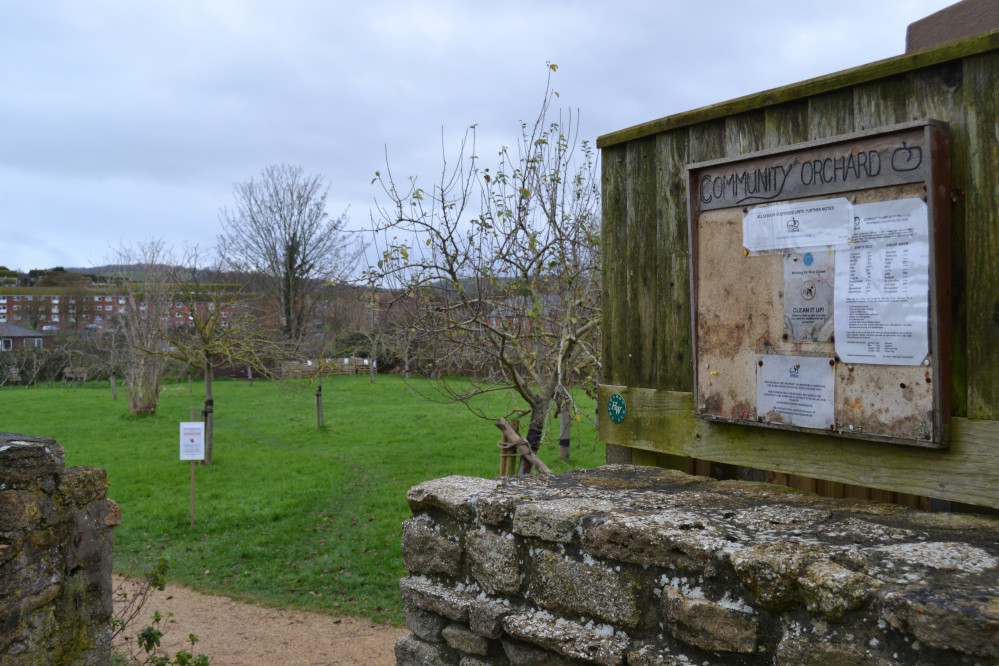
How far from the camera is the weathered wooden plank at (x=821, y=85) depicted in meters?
2.15

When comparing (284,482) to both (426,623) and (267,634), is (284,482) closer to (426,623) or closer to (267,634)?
(267,634)

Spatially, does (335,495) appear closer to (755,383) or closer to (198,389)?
(755,383)

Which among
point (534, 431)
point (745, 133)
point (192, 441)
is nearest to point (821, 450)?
point (745, 133)

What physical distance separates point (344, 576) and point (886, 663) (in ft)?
26.7

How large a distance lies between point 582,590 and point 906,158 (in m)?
1.63

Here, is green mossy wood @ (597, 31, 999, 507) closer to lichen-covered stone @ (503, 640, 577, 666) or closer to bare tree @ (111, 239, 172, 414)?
lichen-covered stone @ (503, 640, 577, 666)

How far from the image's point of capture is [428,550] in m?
2.81

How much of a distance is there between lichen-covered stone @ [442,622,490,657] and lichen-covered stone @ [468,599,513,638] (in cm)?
4

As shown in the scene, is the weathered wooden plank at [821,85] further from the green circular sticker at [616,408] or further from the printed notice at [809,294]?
the green circular sticker at [616,408]

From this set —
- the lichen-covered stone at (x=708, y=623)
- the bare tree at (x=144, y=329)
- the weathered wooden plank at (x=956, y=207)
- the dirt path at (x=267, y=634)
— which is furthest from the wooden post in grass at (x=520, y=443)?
the bare tree at (x=144, y=329)

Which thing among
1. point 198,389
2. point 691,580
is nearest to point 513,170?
point 691,580

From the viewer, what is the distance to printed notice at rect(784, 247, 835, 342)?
2.37m

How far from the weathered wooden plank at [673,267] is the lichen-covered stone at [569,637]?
110 centimetres

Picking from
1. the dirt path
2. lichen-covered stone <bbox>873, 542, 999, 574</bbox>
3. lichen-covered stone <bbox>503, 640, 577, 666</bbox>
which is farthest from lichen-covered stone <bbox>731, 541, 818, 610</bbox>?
the dirt path
